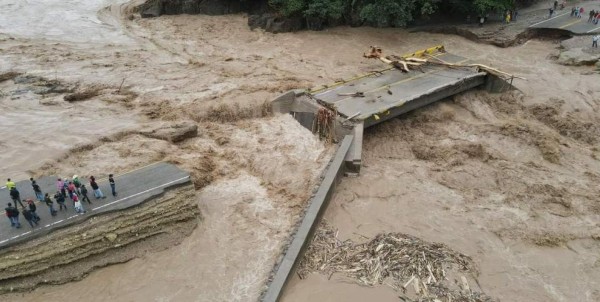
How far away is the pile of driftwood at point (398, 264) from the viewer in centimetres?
979

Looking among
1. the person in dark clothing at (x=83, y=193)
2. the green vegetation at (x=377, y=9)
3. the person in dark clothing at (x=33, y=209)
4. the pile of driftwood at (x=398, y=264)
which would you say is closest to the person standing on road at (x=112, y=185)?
the person in dark clothing at (x=83, y=193)

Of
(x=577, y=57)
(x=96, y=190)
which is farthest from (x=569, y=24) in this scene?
(x=96, y=190)

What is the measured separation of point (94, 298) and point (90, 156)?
18.6ft

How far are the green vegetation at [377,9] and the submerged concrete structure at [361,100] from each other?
419 centimetres

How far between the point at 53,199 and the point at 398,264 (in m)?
8.43

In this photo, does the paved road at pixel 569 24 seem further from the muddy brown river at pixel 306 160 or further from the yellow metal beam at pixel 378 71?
the yellow metal beam at pixel 378 71

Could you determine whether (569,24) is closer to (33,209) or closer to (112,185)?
(112,185)

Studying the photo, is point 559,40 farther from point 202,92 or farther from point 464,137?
point 202,92

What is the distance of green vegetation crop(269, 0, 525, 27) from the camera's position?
23.5 metres

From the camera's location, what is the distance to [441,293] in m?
9.70

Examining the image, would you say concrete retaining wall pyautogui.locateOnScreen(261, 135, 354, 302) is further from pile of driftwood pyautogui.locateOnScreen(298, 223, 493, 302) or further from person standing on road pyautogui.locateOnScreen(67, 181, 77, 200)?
person standing on road pyautogui.locateOnScreen(67, 181, 77, 200)

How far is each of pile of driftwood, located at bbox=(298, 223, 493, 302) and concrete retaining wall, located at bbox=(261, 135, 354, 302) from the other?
415 mm

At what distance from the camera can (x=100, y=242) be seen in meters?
10.3

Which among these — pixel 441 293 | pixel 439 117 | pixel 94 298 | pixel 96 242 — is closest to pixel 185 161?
pixel 96 242
